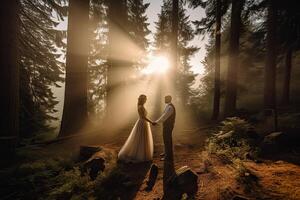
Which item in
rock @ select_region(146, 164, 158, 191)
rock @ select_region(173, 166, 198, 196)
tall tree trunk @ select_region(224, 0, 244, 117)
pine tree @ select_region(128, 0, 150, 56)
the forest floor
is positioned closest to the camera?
the forest floor

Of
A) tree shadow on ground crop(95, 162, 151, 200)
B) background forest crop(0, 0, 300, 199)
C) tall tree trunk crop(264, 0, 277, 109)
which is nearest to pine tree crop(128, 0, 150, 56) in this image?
background forest crop(0, 0, 300, 199)

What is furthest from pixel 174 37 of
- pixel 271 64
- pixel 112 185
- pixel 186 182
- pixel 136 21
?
pixel 186 182

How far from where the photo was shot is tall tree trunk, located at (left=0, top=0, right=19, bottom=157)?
22.2ft

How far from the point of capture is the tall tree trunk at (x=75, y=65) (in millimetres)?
10680

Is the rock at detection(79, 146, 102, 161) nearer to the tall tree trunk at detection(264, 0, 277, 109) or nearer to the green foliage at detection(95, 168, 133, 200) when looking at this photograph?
the green foliage at detection(95, 168, 133, 200)

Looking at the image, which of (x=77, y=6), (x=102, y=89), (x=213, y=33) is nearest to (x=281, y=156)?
(x=77, y=6)

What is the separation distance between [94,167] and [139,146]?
5.21ft

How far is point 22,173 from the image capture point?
18.8 ft

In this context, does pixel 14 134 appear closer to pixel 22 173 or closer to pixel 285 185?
pixel 22 173

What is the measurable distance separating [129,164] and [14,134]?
13.8 feet

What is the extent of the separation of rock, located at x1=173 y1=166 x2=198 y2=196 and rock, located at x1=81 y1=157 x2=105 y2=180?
2.41 m

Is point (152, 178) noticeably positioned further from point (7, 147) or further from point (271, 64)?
point (271, 64)

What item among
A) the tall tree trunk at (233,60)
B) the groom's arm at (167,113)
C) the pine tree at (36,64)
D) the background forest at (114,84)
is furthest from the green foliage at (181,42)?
the groom's arm at (167,113)

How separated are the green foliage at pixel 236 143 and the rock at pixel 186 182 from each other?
1.93 m
